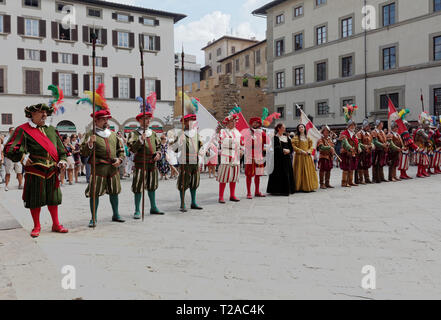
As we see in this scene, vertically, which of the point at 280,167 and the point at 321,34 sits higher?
the point at 321,34

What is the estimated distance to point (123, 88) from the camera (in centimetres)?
3189

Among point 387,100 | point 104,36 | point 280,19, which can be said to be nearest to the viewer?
point 387,100

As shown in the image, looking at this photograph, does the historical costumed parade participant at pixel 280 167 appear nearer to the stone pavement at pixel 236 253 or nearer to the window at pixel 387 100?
the stone pavement at pixel 236 253

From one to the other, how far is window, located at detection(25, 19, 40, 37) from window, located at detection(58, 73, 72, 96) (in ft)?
10.6

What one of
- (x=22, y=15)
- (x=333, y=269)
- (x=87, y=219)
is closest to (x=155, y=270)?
(x=333, y=269)

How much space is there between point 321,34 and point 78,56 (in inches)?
719

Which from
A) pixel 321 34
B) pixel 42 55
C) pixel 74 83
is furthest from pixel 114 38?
pixel 321 34

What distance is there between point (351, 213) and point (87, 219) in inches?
172

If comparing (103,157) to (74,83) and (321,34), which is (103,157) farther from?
(321,34)

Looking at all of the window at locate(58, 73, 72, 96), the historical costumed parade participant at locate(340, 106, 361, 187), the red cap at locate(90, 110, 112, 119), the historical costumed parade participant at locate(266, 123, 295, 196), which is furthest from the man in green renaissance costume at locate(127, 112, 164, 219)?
the window at locate(58, 73, 72, 96)

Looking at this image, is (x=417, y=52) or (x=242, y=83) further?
(x=242, y=83)
